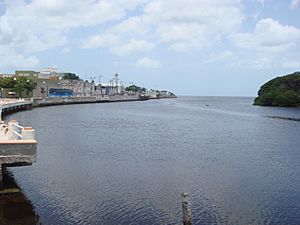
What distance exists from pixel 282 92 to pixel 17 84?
8901cm

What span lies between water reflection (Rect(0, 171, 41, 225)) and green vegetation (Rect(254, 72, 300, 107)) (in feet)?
428

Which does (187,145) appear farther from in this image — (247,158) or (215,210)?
(215,210)

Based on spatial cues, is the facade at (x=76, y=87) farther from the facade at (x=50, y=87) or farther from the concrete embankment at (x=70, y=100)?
the concrete embankment at (x=70, y=100)

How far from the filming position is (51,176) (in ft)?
77.8

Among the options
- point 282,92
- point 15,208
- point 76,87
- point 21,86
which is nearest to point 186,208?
point 15,208

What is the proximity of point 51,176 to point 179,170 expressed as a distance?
815 centimetres

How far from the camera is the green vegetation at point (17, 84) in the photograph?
4476 inches

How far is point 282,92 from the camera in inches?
5763

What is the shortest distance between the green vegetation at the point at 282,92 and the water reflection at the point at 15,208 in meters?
130

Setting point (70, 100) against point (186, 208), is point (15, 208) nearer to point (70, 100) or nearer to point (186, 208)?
point (186, 208)

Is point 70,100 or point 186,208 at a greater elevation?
point 70,100

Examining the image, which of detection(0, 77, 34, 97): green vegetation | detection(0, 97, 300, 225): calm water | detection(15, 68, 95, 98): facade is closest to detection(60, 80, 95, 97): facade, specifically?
detection(15, 68, 95, 98): facade

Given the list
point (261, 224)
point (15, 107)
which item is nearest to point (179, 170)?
point (261, 224)

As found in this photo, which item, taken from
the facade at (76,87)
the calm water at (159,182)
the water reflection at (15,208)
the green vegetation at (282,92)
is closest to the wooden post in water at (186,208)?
the calm water at (159,182)
